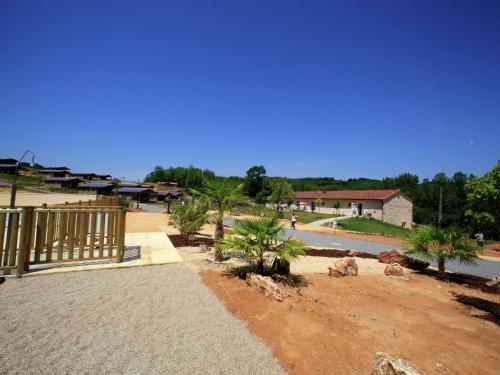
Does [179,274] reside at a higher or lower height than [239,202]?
lower

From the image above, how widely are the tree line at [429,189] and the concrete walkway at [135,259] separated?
2.71 metres

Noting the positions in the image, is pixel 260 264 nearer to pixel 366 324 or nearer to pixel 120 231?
pixel 366 324

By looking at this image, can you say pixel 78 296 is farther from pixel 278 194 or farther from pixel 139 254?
pixel 278 194

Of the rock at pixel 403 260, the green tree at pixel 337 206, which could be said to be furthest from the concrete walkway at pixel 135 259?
the green tree at pixel 337 206

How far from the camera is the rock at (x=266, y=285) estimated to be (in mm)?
5064

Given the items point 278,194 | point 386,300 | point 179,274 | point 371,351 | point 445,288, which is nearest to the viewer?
point 371,351

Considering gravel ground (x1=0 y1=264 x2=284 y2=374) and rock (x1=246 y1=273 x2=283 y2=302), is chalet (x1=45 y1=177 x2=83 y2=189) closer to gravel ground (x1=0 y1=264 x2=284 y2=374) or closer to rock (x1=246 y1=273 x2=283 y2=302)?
gravel ground (x1=0 y1=264 x2=284 y2=374)

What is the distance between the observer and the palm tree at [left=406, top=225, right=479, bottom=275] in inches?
309

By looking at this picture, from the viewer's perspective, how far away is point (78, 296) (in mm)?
4520

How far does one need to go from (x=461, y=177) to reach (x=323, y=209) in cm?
6407

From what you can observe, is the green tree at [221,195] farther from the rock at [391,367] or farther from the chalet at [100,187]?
the chalet at [100,187]

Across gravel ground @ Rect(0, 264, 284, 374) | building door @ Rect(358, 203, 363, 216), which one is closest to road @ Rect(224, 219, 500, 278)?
gravel ground @ Rect(0, 264, 284, 374)

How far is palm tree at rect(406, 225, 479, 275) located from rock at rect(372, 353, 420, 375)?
6.58m

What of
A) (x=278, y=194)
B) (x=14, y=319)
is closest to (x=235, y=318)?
(x=14, y=319)
